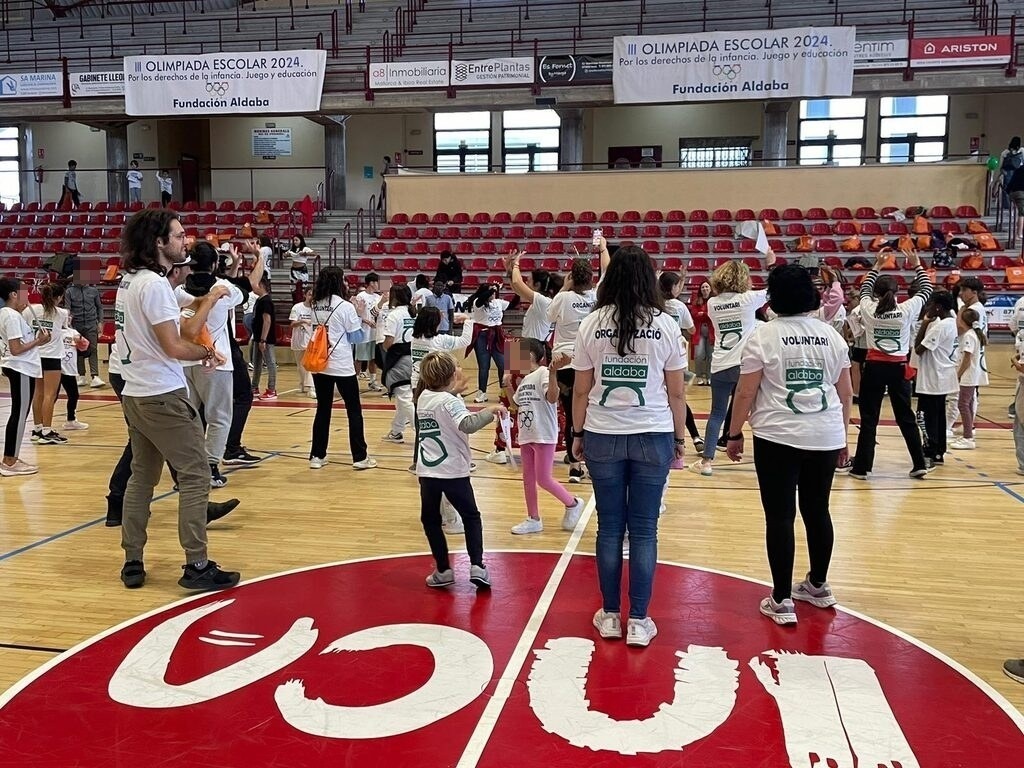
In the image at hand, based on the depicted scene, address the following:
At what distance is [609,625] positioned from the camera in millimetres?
3652

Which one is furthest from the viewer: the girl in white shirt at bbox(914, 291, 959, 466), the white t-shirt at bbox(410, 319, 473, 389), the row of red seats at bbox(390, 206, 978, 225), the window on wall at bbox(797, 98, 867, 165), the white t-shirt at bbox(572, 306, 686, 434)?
A: the window on wall at bbox(797, 98, 867, 165)

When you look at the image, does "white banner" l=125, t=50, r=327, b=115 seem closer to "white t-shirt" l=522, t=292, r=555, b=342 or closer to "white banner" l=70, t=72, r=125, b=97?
"white banner" l=70, t=72, r=125, b=97

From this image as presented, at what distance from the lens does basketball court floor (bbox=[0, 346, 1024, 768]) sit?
2.86m

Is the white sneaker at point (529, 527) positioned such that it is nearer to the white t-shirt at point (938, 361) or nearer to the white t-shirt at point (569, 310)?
the white t-shirt at point (569, 310)

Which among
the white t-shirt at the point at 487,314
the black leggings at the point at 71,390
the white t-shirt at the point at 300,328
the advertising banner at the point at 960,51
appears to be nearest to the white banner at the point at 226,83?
the white t-shirt at the point at 300,328

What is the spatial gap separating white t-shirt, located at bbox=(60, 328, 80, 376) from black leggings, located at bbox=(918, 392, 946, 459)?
25.4 ft

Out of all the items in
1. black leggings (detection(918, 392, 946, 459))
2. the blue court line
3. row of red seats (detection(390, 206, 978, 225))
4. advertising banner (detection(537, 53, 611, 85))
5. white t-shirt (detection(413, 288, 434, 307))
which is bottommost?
the blue court line

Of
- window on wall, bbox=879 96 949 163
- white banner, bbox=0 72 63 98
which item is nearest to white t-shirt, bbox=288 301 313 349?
white banner, bbox=0 72 63 98

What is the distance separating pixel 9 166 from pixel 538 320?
2497 cm

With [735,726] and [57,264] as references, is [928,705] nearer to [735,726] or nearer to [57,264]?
[735,726]

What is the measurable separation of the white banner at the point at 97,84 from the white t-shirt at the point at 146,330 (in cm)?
1794

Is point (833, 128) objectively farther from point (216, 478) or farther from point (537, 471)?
point (216, 478)

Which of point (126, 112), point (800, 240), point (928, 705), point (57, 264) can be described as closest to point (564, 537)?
point (928, 705)

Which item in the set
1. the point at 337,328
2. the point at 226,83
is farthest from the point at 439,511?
the point at 226,83
